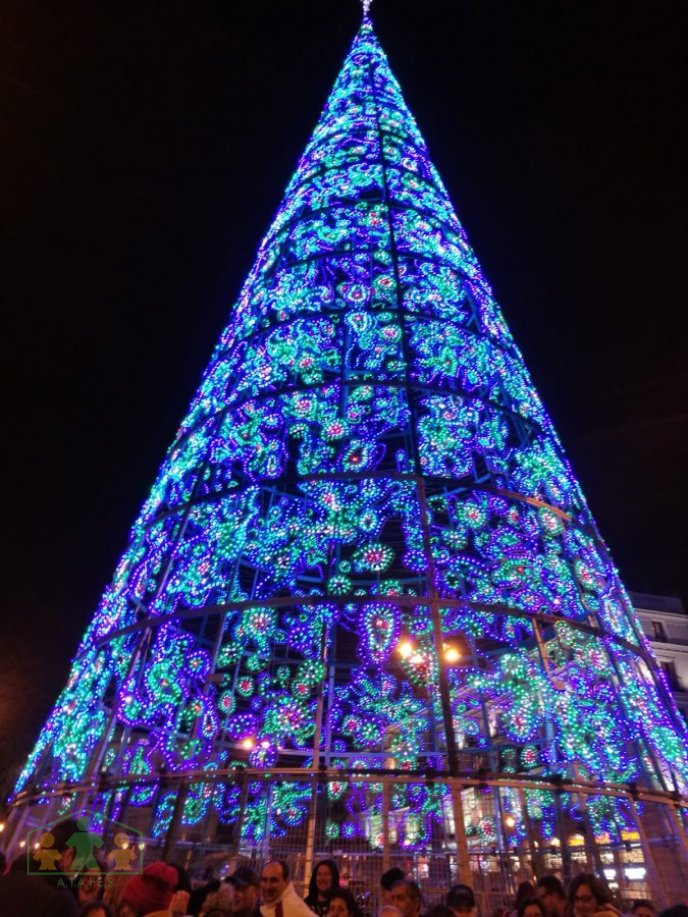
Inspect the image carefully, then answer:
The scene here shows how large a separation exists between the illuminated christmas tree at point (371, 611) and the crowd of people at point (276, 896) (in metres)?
0.46

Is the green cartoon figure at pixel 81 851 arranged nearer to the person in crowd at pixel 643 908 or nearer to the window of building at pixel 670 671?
the person in crowd at pixel 643 908

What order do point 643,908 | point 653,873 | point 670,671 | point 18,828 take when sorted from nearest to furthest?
point 643,908
point 653,873
point 18,828
point 670,671

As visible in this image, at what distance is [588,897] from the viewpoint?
4027 mm

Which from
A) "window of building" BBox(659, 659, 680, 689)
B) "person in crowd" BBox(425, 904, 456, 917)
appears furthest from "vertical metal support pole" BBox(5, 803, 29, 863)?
"window of building" BBox(659, 659, 680, 689)

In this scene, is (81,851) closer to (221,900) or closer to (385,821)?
(221,900)

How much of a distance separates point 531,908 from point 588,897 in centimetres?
39

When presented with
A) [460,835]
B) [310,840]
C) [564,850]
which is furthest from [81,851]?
[564,850]

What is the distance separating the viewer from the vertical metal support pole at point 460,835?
14.6 feet

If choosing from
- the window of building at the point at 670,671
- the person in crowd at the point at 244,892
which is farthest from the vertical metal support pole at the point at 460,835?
the window of building at the point at 670,671

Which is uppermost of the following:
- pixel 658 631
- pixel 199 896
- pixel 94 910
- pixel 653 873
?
pixel 658 631

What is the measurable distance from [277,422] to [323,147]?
7.53 meters

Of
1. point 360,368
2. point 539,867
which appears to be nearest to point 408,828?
point 539,867

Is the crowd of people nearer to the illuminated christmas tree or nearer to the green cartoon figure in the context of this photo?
the green cartoon figure

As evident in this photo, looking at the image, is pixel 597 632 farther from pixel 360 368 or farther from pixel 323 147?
pixel 323 147
